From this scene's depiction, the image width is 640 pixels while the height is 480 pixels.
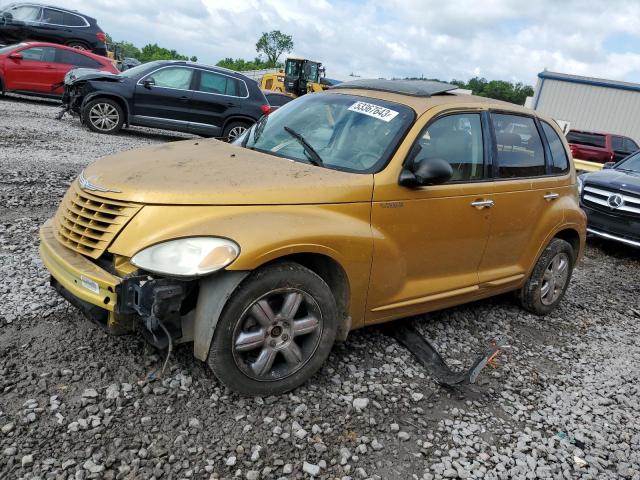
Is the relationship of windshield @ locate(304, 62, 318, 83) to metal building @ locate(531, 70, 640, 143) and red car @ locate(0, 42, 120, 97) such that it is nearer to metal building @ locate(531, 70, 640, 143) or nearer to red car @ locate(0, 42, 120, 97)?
metal building @ locate(531, 70, 640, 143)

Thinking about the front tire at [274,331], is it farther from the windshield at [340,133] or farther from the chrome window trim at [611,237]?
the chrome window trim at [611,237]

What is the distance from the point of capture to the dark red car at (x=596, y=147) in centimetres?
1809

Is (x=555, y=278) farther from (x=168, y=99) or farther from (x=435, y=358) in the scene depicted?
(x=168, y=99)

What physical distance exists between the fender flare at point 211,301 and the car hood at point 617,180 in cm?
709

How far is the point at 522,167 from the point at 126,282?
3.29 m

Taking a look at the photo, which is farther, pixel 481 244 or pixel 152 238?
pixel 481 244

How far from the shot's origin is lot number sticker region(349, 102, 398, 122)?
3838mm

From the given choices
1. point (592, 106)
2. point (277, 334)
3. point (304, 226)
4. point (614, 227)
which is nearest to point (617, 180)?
point (614, 227)

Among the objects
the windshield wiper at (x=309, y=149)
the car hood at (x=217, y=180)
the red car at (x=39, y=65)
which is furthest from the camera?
the red car at (x=39, y=65)

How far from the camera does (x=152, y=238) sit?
281cm

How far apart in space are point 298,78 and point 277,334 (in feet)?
88.3

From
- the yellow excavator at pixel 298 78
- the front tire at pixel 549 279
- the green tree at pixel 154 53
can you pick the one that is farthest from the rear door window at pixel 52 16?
the green tree at pixel 154 53

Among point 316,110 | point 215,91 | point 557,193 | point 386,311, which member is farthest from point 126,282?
point 215,91

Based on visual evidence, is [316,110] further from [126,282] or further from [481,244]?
[126,282]
